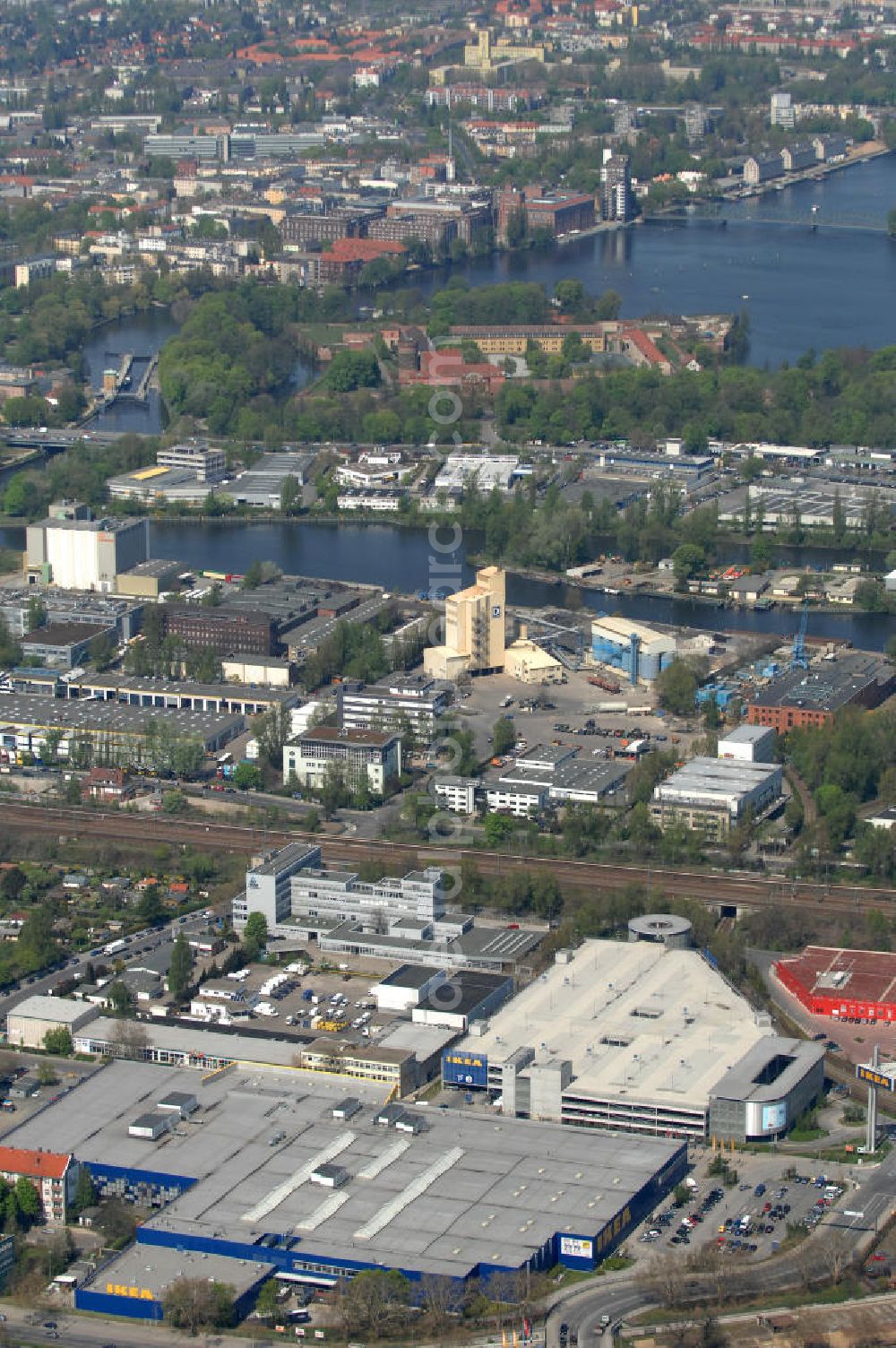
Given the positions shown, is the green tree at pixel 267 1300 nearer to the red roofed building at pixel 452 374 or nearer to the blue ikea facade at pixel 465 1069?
the blue ikea facade at pixel 465 1069

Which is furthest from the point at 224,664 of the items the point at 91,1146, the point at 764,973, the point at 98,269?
the point at 98,269

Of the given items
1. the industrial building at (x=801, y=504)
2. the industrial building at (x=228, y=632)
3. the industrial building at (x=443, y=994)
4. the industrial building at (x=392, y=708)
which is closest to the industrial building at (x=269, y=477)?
the industrial building at (x=801, y=504)

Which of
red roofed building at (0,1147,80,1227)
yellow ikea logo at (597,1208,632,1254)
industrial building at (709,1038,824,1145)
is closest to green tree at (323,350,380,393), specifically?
industrial building at (709,1038,824,1145)

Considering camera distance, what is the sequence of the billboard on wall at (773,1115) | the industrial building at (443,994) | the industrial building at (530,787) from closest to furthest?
the billboard on wall at (773,1115), the industrial building at (443,994), the industrial building at (530,787)

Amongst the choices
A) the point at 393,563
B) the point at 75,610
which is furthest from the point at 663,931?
the point at 393,563

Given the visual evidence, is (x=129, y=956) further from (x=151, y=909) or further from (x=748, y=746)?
(x=748, y=746)

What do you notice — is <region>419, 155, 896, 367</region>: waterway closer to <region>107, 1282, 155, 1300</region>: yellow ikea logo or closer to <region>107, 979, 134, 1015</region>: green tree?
<region>107, 979, 134, 1015</region>: green tree

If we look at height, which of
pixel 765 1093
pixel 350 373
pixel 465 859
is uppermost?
pixel 350 373
